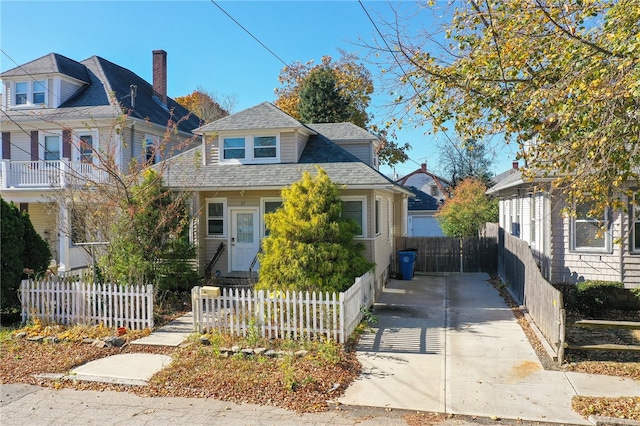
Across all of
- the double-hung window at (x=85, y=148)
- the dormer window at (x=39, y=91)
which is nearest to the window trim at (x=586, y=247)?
the double-hung window at (x=85, y=148)

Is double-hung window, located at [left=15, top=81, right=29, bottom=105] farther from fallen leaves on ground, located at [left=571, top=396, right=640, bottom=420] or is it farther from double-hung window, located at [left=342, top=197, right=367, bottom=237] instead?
fallen leaves on ground, located at [left=571, top=396, right=640, bottom=420]

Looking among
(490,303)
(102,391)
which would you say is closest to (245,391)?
(102,391)

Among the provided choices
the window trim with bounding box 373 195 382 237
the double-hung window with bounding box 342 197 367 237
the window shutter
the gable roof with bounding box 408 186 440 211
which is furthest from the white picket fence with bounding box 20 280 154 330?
the gable roof with bounding box 408 186 440 211

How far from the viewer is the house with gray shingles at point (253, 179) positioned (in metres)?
12.5

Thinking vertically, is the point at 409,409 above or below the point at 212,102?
below

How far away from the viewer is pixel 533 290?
998 cm

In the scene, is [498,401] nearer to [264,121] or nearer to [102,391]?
[102,391]

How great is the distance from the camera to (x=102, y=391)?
6.56m

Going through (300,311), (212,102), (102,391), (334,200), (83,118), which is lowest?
(102,391)

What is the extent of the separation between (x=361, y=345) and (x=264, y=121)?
26.8 feet

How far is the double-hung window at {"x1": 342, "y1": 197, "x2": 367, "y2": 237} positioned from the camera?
12.4m

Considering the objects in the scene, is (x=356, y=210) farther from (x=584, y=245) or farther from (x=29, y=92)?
(x=29, y=92)

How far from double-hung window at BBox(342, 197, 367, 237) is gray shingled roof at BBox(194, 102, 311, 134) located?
9.67 feet

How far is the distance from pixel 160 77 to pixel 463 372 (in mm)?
22388
